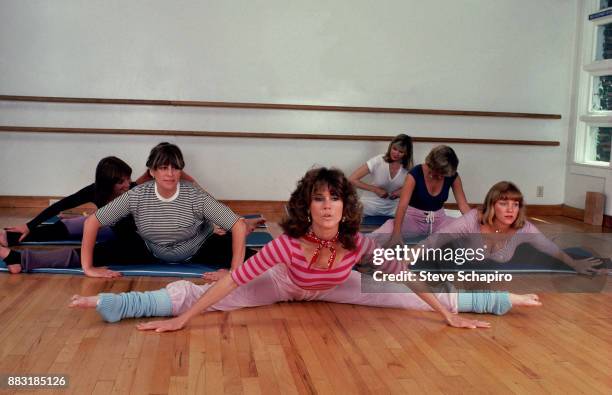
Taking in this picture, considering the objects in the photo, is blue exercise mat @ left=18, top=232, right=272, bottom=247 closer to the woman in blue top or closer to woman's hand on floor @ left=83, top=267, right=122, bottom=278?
the woman in blue top

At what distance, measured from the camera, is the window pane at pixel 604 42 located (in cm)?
555

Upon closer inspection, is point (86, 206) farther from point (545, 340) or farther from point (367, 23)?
point (545, 340)

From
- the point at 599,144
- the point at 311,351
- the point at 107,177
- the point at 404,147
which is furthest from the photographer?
the point at 599,144

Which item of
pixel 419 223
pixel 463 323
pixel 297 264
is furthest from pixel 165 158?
pixel 419 223

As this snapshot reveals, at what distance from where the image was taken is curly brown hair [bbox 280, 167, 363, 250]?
2.53m

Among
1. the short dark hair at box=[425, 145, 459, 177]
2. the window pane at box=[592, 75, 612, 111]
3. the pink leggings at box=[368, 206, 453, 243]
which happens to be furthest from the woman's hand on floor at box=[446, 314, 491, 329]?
the window pane at box=[592, 75, 612, 111]

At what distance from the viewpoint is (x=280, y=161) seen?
5684 millimetres

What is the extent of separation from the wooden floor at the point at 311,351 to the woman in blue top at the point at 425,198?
3.57ft

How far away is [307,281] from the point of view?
2732 millimetres

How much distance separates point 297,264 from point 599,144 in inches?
156

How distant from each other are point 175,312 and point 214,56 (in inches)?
127

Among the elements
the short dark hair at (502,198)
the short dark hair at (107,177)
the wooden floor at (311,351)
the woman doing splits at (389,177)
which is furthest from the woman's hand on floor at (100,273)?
the woman doing splits at (389,177)

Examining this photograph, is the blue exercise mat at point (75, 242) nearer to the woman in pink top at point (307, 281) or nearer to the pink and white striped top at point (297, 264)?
the woman in pink top at point (307, 281)

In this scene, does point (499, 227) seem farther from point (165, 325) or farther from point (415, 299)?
point (165, 325)
